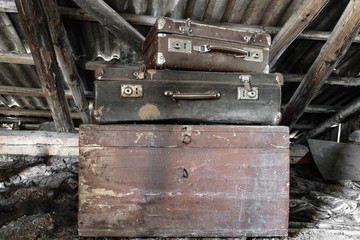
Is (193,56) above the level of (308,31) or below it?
below

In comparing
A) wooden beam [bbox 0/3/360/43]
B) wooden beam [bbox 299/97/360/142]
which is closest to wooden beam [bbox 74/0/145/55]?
wooden beam [bbox 0/3/360/43]

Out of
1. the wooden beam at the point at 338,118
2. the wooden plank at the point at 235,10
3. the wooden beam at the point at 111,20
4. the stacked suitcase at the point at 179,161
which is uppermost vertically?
the wooden plank at the point at 235,10

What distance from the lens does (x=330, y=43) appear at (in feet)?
7.61

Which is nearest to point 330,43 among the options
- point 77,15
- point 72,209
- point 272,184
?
point 272,184

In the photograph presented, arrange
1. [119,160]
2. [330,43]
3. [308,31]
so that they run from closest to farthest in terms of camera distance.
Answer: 1. [119,160]
2. [330,43]
3. [308,31]

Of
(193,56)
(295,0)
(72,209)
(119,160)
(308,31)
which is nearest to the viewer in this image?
(119,160)

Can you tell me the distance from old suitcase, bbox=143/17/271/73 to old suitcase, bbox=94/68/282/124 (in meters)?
0.17

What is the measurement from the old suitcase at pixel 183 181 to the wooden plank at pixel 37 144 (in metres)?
1.60

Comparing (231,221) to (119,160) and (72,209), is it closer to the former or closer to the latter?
(119,160)

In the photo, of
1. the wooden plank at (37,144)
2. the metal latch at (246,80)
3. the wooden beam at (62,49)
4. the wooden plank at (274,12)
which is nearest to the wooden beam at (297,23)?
the wooden plank at (274,12)

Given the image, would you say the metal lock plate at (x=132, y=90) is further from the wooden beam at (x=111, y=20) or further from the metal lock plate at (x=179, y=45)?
the wooden beam at (x=111, y=20)

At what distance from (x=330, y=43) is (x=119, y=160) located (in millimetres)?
2007

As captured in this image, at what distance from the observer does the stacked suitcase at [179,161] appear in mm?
1458

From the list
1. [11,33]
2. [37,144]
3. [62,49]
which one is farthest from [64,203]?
[11,33]
